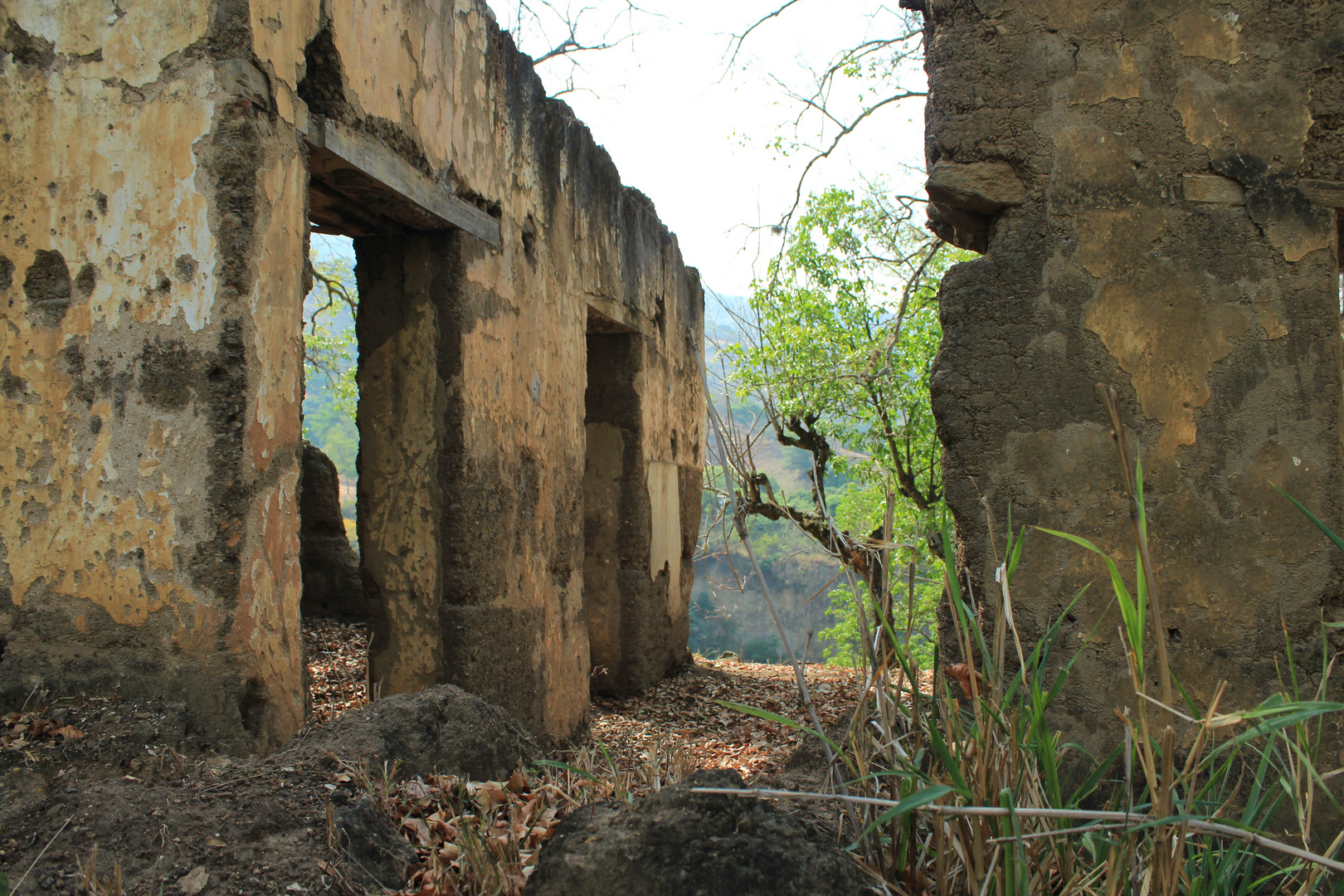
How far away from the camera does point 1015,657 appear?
2.42m

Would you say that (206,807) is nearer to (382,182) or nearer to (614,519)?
(382,182)

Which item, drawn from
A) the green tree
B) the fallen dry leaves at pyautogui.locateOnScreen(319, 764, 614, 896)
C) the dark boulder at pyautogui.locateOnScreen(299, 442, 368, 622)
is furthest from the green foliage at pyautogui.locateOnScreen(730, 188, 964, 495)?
the fallen dry leaves at pyautogui.locateOnScreen(319, 764, 614, 896)

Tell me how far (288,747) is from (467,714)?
469 millimetres

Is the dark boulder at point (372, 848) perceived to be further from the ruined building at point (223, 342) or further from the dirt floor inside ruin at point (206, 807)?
the ruined building at point (223, 342)

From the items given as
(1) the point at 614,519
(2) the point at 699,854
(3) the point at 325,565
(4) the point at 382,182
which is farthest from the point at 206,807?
(3) the point at 325,565

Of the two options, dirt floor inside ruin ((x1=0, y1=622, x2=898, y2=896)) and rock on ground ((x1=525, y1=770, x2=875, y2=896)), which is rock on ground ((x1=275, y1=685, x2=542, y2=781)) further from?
rock on ground ((x1=525, y1=770, x2=875, y2=896))

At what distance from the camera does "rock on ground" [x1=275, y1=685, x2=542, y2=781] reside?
2.39 m

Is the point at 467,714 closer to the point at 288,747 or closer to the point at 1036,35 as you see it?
the point at 288,747

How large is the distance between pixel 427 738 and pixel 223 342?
48.1 inches

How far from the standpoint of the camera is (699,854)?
1.42 m

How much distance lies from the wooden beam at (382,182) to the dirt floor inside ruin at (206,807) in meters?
1.77

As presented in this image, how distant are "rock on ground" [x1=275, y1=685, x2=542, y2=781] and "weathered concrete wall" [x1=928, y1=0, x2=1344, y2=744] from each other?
4.53 ft

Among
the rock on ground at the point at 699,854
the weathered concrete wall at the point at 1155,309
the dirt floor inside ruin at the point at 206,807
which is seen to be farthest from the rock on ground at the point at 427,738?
the weathered concrete wall at the point at 1155,309

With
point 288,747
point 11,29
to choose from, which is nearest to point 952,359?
point 288,747
